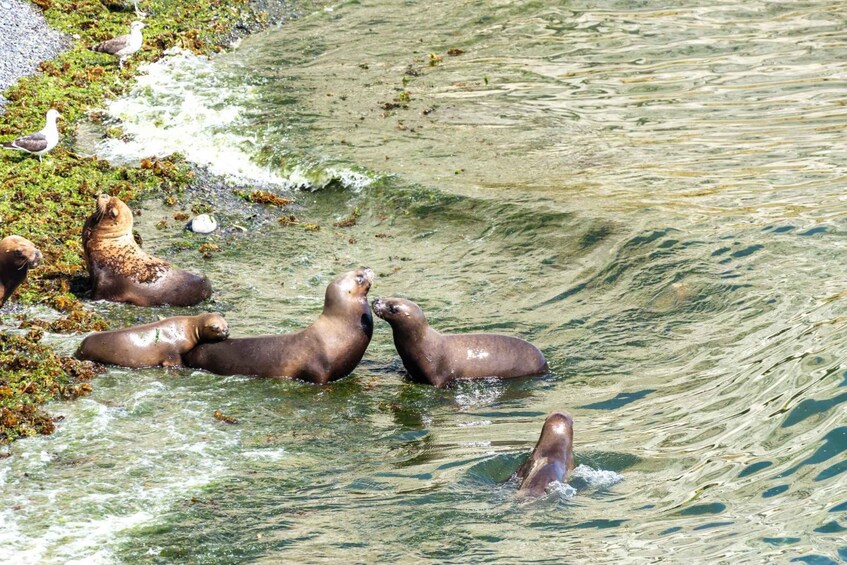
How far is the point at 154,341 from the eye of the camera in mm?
10727

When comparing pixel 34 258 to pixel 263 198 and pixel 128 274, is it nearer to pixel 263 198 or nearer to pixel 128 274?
pixel 128 274

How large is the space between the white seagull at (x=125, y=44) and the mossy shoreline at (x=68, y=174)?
18 cm

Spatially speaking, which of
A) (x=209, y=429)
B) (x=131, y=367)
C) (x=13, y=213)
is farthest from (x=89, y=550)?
(x=13, y=213)

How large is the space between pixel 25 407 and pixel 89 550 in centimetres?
224

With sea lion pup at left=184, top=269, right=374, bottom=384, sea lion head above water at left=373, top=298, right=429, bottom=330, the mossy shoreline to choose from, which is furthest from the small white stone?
sea lion head above water at left=373, top=298, right=429, bottom=330

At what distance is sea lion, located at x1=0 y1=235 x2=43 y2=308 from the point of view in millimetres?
11250

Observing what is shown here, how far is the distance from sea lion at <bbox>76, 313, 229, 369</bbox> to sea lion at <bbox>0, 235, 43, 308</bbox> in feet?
3.70

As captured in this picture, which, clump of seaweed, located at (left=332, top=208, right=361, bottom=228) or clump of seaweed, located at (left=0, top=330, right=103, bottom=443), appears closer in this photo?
clump of seaweed, located at (left=0, top=330, right=103, bottom=443)

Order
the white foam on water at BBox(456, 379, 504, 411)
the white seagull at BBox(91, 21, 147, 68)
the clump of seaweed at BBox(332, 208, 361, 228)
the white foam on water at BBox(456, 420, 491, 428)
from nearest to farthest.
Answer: the white foam on water at BBox(456, 420, 491, 428) → the white foam on water at BBox(456, 379, 504, 411) → the clump of seaweed at BBox(332, 208, 361, 228) → the white seagull at BBox(91, 21, 147, 68)

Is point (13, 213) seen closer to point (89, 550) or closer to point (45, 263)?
point (45, 263)

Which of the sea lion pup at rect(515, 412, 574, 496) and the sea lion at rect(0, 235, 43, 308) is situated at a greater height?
the sea lion at rect(0, 235, 43, 308)

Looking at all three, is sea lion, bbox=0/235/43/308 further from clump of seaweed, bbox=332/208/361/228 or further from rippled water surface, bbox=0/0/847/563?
clump of seaweed, bbox=332/208/361/228

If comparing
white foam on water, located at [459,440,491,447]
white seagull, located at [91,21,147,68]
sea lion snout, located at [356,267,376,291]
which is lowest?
white foam on water, located at [459,440,491,447]

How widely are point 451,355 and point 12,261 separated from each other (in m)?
4.17
